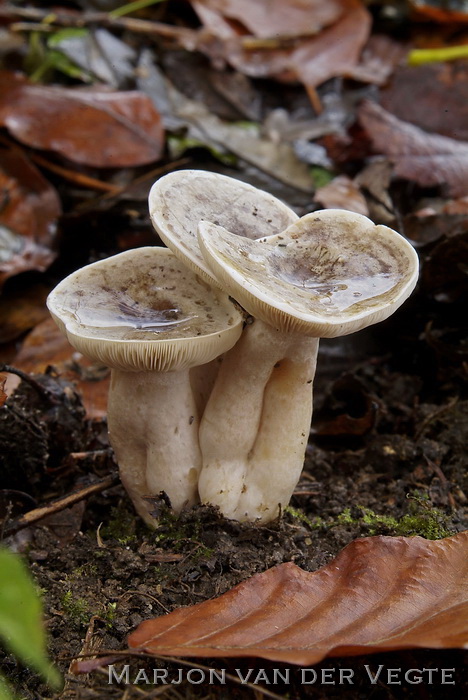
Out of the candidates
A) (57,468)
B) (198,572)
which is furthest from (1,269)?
(198,572)

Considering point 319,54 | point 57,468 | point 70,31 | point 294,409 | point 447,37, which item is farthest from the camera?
point 447,37

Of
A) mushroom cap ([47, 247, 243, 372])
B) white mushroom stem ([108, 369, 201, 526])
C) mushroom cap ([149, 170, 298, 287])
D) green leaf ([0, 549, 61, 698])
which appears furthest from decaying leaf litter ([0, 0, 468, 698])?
mushroom cap ([149, 170, 298, 287])

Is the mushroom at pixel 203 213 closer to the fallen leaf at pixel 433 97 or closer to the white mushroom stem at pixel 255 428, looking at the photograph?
the white mushroom stem at pixel 255 428

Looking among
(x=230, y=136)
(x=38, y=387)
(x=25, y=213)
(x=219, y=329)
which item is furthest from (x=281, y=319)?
(x=230, y=136)

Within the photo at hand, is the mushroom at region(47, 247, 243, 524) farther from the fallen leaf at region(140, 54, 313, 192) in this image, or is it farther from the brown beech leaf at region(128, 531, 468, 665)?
the fallen leaf at region(140, 54, 313, 192)

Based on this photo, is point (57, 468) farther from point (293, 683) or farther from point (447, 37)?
point (447, 37)

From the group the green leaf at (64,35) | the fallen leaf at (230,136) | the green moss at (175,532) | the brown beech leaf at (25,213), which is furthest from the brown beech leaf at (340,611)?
the green leaf at (64,35)
